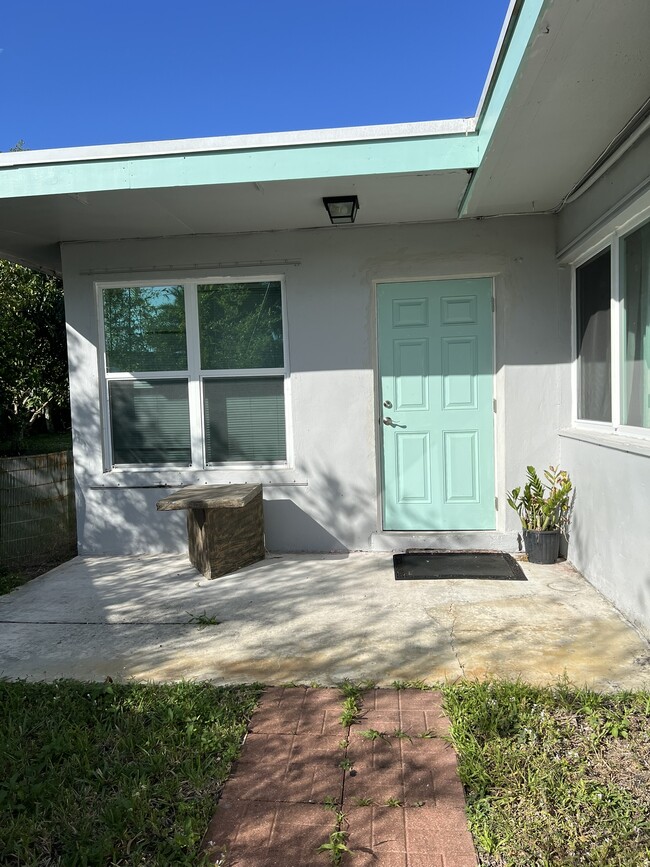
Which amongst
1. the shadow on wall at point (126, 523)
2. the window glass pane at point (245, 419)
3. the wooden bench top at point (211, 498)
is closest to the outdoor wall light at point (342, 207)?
the window glass pane at point (245, 419)

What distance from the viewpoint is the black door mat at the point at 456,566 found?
4.10 metres

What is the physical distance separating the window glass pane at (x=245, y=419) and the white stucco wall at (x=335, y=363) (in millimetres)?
163

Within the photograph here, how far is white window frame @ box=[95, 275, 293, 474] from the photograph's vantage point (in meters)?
4.91

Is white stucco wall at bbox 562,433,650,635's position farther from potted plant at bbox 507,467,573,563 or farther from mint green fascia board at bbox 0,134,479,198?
mint green fascia board at bbox 0,134,479,198

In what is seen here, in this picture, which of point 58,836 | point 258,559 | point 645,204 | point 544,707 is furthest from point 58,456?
point 645,204

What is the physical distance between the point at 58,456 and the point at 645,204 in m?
4.90

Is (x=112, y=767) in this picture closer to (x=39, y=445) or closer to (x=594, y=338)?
(x=594, y=338)

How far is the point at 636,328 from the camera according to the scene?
333cm

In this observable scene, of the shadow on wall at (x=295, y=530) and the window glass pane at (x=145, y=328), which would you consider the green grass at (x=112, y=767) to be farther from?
the window glass pane at (x=145, y=328)

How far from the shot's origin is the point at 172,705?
8.05 ft

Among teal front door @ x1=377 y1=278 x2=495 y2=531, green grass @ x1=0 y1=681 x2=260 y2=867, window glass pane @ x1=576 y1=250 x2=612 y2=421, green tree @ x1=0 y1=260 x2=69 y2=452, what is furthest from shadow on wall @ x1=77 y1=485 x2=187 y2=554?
green tree @ x1=0 y1=260 x2=69 y2=452

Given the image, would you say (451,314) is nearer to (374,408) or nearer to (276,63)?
(374,408)

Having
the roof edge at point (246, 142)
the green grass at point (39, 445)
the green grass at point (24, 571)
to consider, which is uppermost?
the roof edge at point (246, 142)

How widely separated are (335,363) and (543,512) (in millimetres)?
2000
